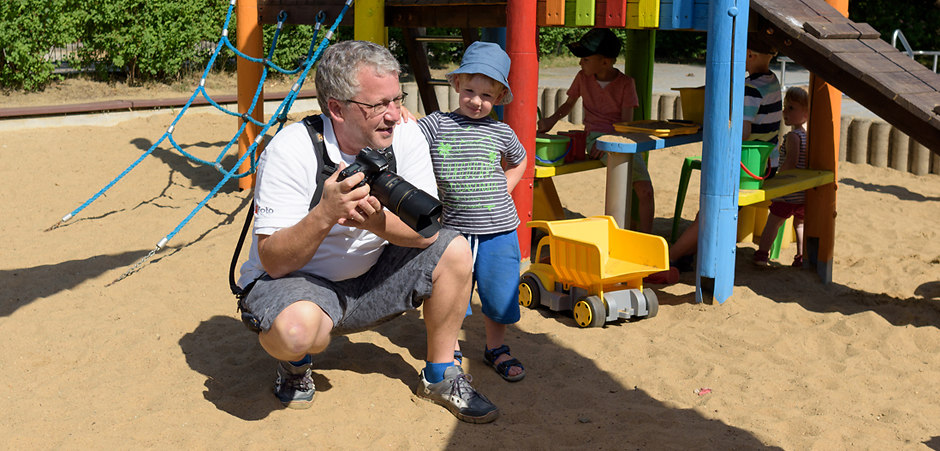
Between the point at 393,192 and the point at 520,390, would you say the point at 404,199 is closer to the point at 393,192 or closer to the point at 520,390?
the point at 393,192

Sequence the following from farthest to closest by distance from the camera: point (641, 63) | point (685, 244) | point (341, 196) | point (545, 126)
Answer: point (641, 63) → point (545, 126) → point (685, 244) → point (341, 196)

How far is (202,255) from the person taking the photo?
17.2 ft

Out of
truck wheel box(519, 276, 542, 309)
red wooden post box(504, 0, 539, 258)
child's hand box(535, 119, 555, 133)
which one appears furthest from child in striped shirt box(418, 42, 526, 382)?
child's hand box(535, 119, 555, 133)

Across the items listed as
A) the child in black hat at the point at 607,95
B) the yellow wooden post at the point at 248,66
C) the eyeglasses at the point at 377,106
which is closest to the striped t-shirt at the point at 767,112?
the child in black hat at the point at 607,95

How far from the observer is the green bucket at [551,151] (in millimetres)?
5293

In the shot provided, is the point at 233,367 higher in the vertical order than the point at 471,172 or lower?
lower

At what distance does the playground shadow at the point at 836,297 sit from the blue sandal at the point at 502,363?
1712mm

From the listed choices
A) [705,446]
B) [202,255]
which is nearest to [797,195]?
[705,446]

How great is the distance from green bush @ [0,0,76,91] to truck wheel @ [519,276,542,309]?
6905 mm

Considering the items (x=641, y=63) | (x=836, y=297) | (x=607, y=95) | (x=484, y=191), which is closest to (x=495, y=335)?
(x=484, y=191)

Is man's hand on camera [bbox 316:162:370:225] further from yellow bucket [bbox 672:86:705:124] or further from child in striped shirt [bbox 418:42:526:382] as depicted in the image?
yellow bucket [bbox 672:86:705:124]

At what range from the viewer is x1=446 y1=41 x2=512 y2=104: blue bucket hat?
3.49 meters

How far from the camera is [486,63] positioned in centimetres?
352

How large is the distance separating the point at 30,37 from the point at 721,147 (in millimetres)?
7710
